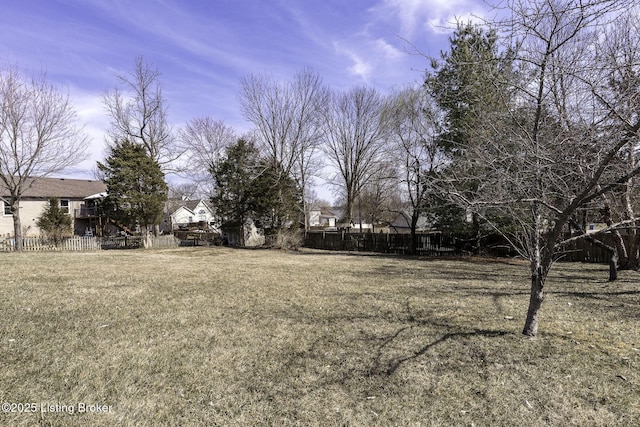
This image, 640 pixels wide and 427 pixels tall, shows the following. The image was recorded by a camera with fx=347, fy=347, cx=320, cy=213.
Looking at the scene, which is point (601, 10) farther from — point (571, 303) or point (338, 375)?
point (571, 303)

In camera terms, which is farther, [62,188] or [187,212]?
[187,212]

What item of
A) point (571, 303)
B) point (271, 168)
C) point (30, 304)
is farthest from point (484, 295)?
point (271, 168)

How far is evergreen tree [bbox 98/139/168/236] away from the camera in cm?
2069

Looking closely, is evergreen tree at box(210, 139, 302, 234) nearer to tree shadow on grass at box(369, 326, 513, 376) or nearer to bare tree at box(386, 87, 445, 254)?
bare tree at box(386, 87, 445, 254)

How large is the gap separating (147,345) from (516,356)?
4.18m

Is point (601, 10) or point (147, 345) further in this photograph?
point (147, 345)

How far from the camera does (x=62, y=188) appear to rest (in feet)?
98.9

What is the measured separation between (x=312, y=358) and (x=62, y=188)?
34676 millimetres

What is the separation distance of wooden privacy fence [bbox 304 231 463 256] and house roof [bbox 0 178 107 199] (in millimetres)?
20877

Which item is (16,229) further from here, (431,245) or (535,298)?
(535,298)

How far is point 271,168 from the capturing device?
2308 centimetres

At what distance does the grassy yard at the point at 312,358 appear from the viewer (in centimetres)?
278

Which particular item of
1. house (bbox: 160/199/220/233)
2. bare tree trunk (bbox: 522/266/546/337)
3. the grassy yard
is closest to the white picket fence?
the grassy yard

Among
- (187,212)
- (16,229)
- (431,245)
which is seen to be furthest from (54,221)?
(187,212)
